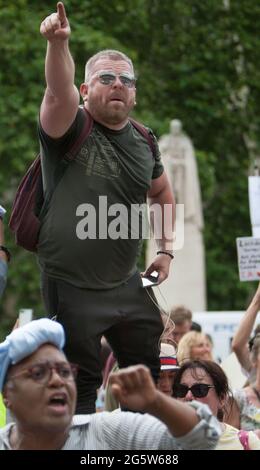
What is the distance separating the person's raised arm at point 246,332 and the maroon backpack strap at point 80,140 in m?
2.94

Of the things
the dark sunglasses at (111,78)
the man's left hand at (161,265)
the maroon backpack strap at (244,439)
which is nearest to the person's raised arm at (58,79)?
the dark sunglasses at (111,78)

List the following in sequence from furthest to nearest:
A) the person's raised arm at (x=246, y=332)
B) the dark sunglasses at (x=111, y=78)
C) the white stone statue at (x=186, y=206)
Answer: the white stone statue at (x=186, y=206) → the person's raised arm at (x=246, y=332) → the dark sunglasses at (x=111, y=78)

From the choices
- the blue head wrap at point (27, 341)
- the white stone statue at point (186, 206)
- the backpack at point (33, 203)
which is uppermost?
the white stone statue at point (186, 206)

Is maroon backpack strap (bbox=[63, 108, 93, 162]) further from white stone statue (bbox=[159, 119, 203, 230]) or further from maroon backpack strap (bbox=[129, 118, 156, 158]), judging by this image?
white stone statue (bbox=[159, 119, 203, 230])

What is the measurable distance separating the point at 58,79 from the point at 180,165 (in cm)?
1351

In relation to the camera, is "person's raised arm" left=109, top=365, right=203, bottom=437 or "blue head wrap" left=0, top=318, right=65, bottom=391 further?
"blue head wrap" left=0, top=318, right=65, bottom=391

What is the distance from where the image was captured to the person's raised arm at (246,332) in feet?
28.5

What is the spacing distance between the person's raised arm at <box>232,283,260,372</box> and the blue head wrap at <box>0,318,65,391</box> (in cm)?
388

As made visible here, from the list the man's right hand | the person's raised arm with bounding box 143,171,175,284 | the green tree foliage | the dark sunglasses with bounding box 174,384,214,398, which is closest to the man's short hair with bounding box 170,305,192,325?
the dark sunglasses with bounding box 174,384,214,398

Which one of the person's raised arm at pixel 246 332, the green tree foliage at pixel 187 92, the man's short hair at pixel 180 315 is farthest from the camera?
the green tree foliage at pixel 187 92

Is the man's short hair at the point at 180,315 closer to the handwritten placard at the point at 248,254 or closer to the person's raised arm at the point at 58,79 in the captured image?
the handwritten placard at the point at 248,254

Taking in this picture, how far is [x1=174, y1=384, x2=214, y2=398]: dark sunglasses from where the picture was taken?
6.78 m

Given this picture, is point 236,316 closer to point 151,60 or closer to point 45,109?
point 45,109
